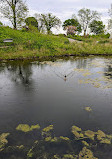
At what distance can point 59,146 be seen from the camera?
10.0 ft

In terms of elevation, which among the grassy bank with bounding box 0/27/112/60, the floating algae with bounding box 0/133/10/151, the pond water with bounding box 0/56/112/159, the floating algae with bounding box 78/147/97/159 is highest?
the grassy bank with bounding box 0/27/112/60

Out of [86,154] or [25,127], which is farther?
[25,127]

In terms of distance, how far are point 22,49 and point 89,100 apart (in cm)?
1168

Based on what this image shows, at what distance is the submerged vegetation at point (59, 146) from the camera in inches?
112

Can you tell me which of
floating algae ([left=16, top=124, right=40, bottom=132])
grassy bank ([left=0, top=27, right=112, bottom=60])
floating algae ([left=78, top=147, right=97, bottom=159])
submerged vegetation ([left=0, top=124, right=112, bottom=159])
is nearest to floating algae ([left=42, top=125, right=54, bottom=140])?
submerged vegetation ([left=0, top=124, right=112, bottom=159])

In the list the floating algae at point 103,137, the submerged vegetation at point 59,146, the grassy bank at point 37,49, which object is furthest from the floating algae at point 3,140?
the grassy bank at point 37,49

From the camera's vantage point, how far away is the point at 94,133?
134 inches

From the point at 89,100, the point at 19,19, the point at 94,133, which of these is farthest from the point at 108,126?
the point at 19,19

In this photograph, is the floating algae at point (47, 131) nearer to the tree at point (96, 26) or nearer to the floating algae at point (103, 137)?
the floating algae at point (103, 137)

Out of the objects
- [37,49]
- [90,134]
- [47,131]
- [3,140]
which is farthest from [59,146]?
[37,49]

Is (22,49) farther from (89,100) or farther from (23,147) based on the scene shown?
(23,147)

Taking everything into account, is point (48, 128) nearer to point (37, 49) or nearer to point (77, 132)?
point (77, 132)

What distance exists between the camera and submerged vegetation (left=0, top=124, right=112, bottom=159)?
2842mm

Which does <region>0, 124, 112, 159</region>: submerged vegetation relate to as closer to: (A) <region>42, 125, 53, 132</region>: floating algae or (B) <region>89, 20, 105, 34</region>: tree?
(A) <region>42, 125, 53, 132</region>: floating algae
